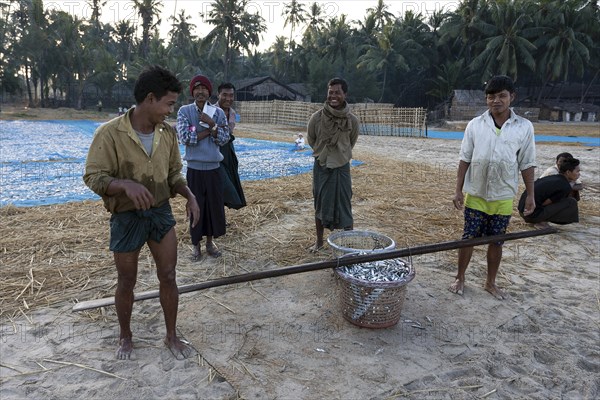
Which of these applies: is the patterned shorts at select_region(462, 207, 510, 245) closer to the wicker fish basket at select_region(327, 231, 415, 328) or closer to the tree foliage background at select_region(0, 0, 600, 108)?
the wicker fish basket at select_region(327, 231, 415, 328)

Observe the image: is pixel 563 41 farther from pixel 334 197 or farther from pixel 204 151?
pixel 204 151

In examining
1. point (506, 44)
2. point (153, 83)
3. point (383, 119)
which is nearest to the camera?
point (153, 83)

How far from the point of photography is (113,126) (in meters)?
2.15

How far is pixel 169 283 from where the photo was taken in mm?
2455

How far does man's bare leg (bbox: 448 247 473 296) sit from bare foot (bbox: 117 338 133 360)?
8.57 ft

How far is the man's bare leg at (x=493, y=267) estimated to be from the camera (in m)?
3.41

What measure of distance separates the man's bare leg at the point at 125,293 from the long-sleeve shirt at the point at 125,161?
294mm

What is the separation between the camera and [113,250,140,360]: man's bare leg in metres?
2.32

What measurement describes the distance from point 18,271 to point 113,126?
233cm

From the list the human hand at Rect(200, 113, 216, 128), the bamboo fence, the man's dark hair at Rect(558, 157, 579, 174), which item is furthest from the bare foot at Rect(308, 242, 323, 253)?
the bamboo fence

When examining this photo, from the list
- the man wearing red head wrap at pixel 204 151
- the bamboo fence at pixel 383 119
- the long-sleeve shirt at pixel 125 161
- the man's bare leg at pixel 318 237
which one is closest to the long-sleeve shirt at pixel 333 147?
the man's bare leg at pixel 318 237

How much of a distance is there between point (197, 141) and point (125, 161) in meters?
1.69

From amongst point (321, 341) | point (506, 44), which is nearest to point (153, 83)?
point (321, 341)

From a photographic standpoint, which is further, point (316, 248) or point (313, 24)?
point (313, 24)
